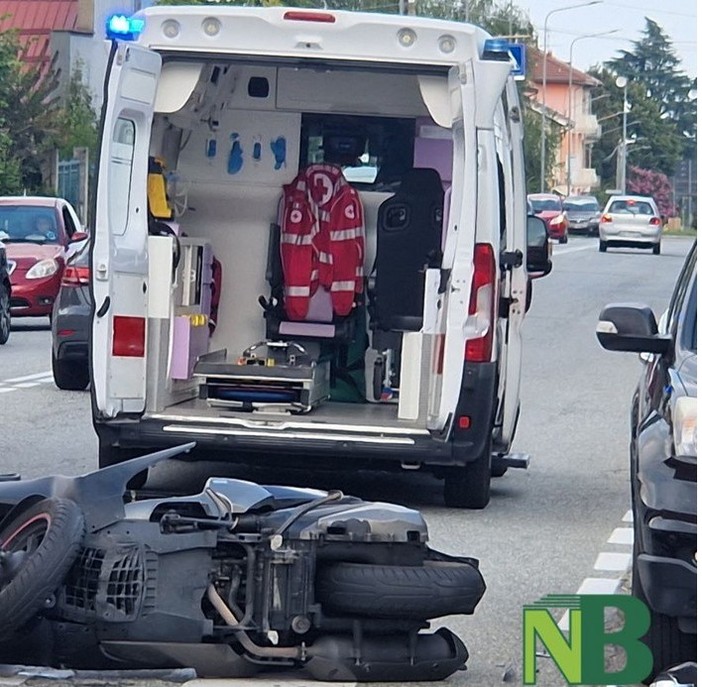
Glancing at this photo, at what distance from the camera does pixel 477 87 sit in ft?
31.3

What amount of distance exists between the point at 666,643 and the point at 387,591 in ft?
3.16

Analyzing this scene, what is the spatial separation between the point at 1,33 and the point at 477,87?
114 ft

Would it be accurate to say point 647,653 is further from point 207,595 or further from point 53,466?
point 53,466

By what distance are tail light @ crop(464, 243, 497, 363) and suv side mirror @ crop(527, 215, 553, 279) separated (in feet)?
5.60

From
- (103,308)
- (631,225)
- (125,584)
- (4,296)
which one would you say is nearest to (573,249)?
(631,225)

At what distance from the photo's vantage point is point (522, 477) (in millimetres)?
12250

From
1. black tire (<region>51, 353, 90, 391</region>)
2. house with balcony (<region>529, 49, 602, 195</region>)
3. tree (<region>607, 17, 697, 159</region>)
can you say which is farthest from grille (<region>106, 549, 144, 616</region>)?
tree (<region>607, 17, 697, 159</region>)

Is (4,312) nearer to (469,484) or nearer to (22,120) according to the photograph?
(469,484)

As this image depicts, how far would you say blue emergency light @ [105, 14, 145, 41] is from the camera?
9617 mm

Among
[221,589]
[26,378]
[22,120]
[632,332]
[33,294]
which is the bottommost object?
[26,378]

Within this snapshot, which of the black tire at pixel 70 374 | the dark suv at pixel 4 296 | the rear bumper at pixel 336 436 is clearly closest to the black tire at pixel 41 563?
the rear bumper at pixel 336 436

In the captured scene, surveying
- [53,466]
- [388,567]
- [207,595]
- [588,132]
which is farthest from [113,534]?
[588,132]

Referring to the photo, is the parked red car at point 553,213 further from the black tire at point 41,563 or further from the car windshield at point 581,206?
the black tire at point 41,563

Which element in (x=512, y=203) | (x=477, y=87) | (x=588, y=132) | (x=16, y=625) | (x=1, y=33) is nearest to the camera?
(x=16, y=625)
